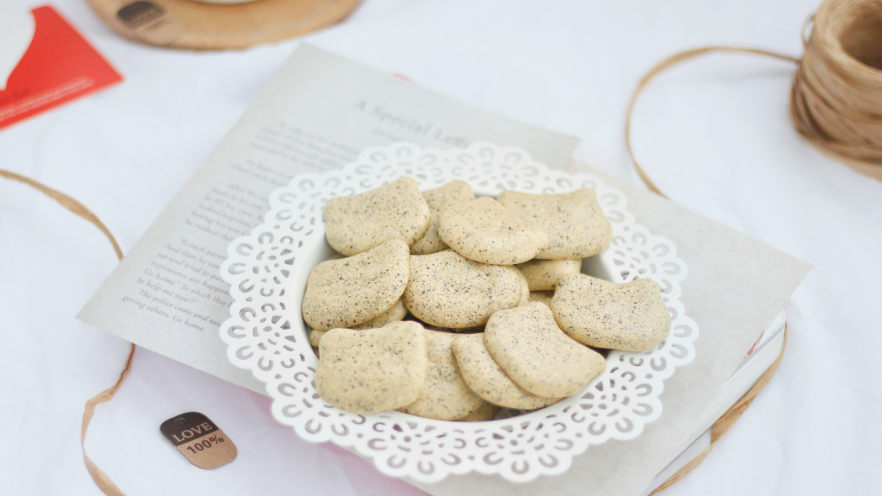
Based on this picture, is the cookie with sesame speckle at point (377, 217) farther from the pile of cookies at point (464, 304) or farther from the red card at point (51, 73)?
the red card at point (51, 73)

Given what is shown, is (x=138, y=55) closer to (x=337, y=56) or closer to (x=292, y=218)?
(x=337, y=56)

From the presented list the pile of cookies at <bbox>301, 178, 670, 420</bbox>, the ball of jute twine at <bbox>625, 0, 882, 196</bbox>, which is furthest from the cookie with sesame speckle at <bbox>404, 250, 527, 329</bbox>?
the ball of jute twine at <bbox>625, 0, 882, 196</bbox>

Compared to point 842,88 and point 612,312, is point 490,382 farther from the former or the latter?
point 842,88

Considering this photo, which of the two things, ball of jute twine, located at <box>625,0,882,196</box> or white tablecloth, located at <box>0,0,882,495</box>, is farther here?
ball of jute twine, located at <box>625,0,882,196</box>

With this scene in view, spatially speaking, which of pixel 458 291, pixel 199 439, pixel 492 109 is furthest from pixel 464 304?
pixel 492 109

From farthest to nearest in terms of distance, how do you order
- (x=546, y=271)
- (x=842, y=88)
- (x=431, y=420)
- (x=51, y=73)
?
(x=51, y=73) < (x=842, y=88) < (x=546, y=271) < (x=431, y=420)

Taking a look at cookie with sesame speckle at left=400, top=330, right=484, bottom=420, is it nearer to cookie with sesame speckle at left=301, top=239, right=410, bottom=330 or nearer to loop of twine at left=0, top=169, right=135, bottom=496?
cookie with sesame speckle at left=301, top=239, right=410, bottom=330

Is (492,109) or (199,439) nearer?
(199,439)
